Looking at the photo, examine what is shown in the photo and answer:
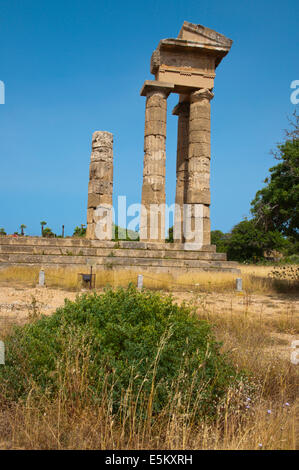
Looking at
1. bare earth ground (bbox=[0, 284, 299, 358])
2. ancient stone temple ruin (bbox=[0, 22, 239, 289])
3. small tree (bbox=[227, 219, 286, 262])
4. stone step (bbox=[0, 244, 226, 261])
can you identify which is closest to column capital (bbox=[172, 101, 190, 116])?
ancient stone temple ruin (bbox=[0, 22, 239, 289])

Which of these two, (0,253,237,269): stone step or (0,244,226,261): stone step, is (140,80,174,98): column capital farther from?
(0,253,237,269): stone step

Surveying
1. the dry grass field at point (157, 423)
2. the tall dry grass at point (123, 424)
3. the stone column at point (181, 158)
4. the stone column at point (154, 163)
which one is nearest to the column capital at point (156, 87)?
the stone column at point (154, 163)

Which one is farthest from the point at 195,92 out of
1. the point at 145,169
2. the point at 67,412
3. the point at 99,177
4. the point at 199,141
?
the point at 67,412

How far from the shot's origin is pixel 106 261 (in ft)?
51.4

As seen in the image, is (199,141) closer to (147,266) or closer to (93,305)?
(147,266)

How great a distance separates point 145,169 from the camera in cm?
1886

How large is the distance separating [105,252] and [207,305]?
771 centimetres

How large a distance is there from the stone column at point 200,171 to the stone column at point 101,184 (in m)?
4.38

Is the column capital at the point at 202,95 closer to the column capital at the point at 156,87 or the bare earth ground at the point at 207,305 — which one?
the column capital at the point at 156,87

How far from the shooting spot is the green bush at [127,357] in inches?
116

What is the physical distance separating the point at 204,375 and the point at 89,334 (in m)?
1.17

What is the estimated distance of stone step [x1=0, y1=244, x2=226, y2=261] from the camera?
1544 cm

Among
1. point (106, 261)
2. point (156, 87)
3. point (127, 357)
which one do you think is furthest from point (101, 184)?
point (127, 357)

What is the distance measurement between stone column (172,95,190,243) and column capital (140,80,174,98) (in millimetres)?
2162
